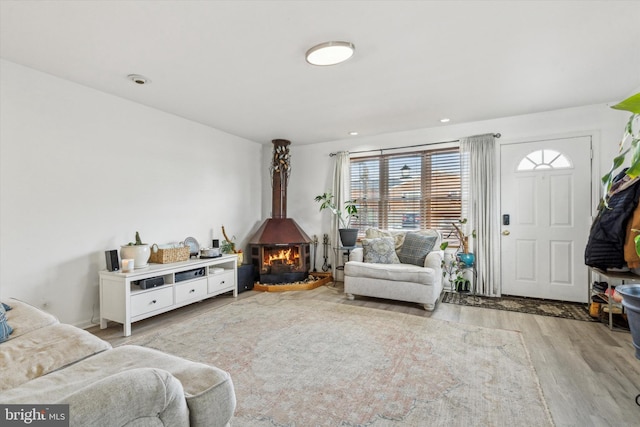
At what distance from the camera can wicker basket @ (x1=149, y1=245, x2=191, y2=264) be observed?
3582 mm

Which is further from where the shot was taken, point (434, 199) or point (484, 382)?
point (434, 199)

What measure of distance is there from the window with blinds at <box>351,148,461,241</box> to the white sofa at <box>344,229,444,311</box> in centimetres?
56

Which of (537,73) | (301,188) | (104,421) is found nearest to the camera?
(104,421)

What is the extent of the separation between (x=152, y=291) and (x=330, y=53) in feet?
9.63

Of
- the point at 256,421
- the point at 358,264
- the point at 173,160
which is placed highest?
the point at 173,160

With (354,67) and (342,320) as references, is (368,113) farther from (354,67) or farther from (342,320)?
(342,320)

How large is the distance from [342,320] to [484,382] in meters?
1.51

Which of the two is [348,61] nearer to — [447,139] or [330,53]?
[330,53]

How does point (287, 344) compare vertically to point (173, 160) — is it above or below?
below

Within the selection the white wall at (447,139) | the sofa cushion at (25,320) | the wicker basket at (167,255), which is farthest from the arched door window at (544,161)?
the sofa cushion at (25,320)

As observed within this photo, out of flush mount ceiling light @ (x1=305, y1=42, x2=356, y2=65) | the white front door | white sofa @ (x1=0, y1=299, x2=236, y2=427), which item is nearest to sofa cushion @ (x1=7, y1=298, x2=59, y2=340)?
white sofa @ (x1=0, y1=299, x2=236, y2=427)

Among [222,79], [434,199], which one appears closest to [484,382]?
[434,199]

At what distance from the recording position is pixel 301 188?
5.82m

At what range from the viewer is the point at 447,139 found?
4.59 m
